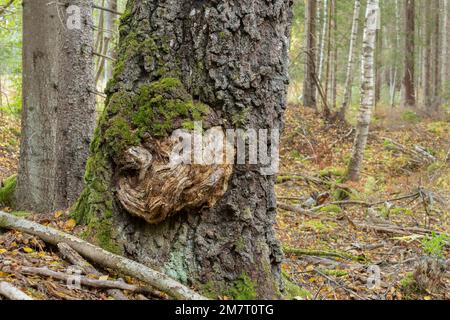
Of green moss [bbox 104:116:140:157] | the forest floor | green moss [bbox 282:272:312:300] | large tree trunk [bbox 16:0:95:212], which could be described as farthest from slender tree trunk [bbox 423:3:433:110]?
green moss [bbox 104:116:140:157]

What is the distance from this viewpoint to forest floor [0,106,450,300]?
3613 millimetres

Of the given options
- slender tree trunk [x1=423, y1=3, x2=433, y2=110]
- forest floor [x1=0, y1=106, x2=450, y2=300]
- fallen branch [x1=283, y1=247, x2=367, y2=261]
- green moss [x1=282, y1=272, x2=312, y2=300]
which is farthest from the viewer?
slender tree trunk [x1=423, y1=3, x2=433, y2=110]

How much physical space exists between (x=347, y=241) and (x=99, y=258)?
13.8 feet

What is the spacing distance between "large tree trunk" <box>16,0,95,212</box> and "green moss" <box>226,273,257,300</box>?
2.63 meters

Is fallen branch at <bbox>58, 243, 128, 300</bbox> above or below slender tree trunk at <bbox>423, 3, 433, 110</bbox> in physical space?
below

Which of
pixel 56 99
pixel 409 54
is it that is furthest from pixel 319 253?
pixel 409 54

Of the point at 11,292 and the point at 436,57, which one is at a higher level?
the point at 436,57

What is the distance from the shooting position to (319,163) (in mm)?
13031

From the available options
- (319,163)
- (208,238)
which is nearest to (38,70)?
(208,238)

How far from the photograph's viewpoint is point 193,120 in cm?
335

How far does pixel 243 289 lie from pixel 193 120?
50.6 inches

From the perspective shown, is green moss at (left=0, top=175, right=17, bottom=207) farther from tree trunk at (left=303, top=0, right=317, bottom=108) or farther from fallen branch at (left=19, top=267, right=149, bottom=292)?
tree trunk at (left=303, top=0, right=317, bottom=108)

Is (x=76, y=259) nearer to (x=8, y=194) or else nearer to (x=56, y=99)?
(x=56, y=99)
